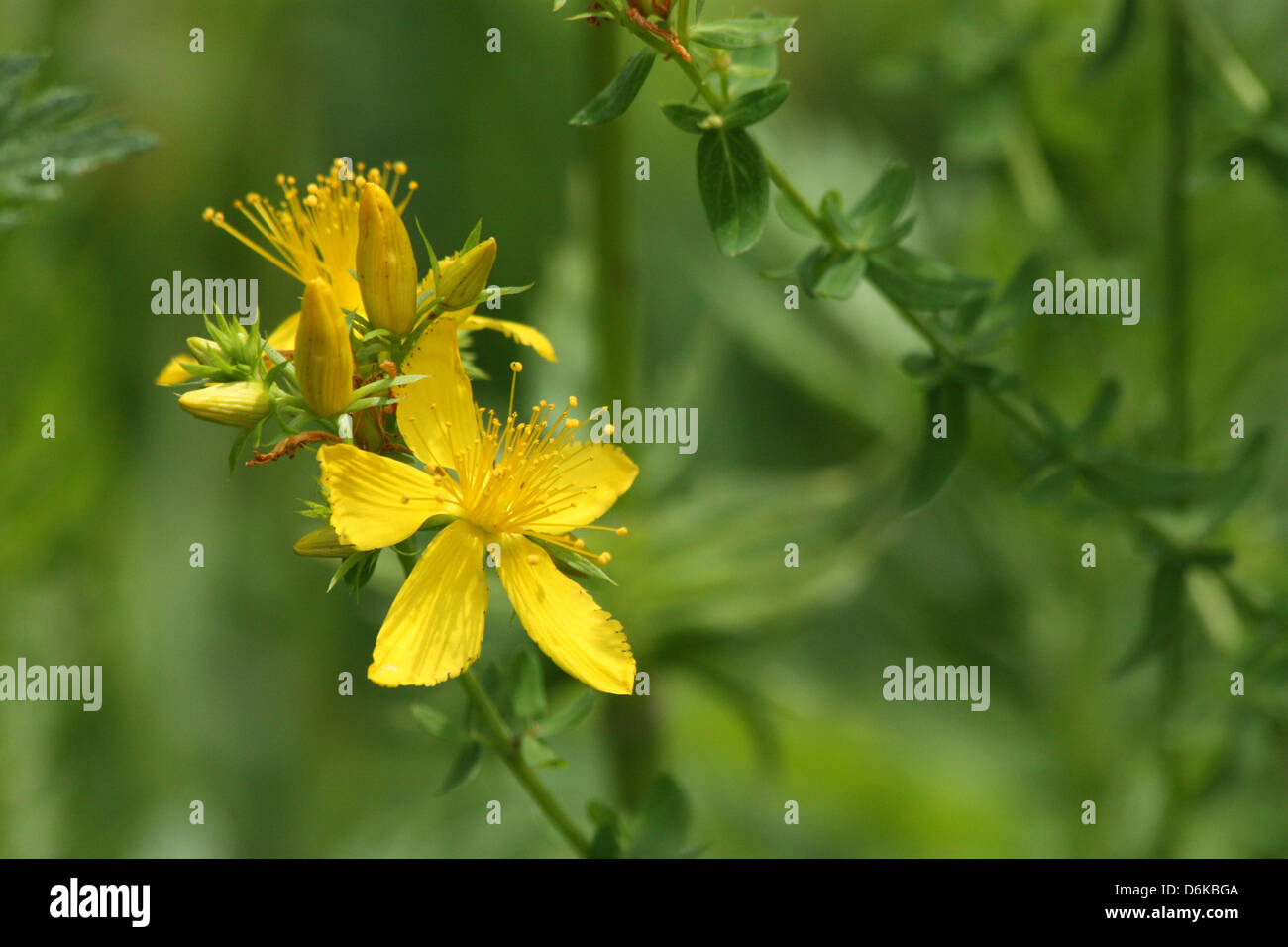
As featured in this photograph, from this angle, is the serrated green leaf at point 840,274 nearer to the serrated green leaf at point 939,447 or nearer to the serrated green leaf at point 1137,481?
the serrated green leaf at point 939,447

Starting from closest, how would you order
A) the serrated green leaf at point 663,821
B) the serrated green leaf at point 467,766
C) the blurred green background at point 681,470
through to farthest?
1. the serrated green leaf at point 467,766
2. the serrated green leaf at point 663,821
3. the blurred green background at point 681,470

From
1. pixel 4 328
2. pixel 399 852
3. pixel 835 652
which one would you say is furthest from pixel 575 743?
pixel 4 328

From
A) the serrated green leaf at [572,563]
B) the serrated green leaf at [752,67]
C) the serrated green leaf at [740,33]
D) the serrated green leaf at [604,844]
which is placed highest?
the serrated green leaf at [752,67]

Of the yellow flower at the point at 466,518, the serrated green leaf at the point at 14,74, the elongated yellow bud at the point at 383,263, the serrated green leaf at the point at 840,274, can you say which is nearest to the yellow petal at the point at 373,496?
the yellow flower at the point at 466,518

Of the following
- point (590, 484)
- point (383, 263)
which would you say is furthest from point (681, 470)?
point (383, 263)

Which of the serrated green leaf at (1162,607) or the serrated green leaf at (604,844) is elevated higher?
the serrated green leaf at (1162,607)

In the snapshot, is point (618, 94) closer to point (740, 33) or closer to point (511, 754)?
point (740, 33)

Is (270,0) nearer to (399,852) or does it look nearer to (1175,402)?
(399,852)
